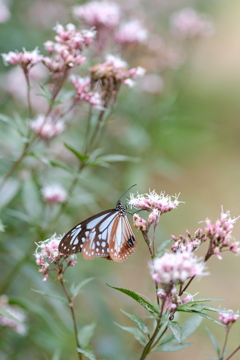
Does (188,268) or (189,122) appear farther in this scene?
(189,122)

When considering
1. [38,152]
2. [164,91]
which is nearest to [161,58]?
[164,91]

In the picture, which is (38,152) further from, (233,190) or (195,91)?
(195,91)

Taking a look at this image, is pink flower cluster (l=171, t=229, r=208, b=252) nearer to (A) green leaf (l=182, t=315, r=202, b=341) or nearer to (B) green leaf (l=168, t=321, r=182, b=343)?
(B) green leaf (l=168, t=321, r=182, b=343)

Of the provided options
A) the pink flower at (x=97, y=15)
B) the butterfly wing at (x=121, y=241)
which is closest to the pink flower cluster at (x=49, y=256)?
the butterfly wing at (x=121, y=241)

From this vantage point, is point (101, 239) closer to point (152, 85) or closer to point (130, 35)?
point (130, 35)

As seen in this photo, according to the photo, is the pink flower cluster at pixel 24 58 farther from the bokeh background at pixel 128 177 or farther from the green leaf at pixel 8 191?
the green leaf at pixel 8 191

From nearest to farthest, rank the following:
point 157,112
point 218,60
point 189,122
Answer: point 189,122 < point 157,112 < point 218,60

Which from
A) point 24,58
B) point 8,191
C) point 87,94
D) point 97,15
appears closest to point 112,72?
point 87,94
